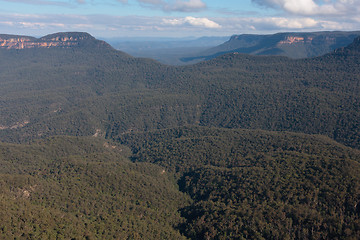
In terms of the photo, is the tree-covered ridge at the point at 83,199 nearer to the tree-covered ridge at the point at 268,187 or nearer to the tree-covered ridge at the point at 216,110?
the tree-covered ridge at the point at 268,187

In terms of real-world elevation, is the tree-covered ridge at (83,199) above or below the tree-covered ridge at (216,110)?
below

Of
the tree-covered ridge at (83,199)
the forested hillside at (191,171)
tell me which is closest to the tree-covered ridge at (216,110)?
the forested hillside at (191,171)

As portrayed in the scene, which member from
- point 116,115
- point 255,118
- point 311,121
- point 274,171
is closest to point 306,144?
point 274,171

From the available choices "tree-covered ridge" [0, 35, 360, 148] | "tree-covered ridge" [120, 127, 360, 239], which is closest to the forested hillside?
"tree-covered ridge" [120, 127, 360, 239]

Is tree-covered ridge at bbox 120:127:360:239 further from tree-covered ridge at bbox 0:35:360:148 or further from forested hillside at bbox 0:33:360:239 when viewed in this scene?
tree-covered ridge at bbox 0:35:360:148

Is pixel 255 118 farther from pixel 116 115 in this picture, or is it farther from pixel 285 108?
pixel 116 115

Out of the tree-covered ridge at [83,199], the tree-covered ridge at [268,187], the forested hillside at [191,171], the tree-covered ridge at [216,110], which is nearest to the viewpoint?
the tree-covered ridge at [83,199]

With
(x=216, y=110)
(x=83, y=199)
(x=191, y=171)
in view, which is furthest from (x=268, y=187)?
(x=216, y=110)
